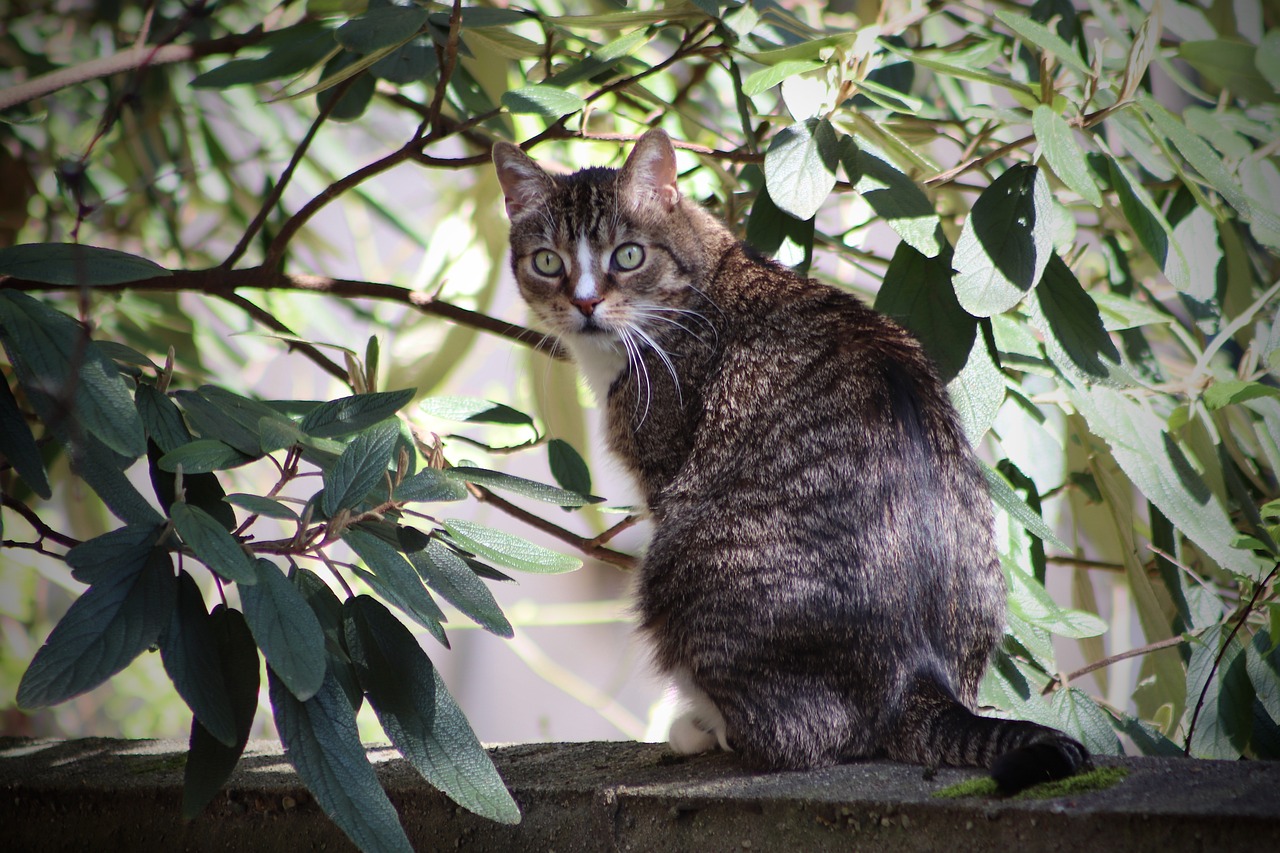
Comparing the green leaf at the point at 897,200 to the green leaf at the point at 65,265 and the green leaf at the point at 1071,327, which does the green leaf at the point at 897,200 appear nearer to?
the green leaf at the point at 1071,327

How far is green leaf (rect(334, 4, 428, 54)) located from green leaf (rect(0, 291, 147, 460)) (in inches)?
18.5

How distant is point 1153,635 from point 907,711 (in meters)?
0.59

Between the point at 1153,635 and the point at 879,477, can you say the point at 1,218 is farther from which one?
the point at 1153,635

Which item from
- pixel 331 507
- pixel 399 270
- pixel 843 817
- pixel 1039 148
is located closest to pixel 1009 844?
pixel 843 817

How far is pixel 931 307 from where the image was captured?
4.43 feet

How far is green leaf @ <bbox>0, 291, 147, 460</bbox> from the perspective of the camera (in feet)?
3.01

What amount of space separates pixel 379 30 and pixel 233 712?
0.80 meters

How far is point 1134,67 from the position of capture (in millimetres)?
1215

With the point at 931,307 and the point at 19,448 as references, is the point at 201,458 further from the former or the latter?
the point at 931,307

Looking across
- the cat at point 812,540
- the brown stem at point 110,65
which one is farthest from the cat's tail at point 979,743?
the brown stem at point 110,65

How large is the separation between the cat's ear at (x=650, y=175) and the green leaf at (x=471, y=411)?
52cm

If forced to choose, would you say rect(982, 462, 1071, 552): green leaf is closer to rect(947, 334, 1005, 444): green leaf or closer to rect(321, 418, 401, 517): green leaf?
rect(947, 334, 1005, 444): green leaf

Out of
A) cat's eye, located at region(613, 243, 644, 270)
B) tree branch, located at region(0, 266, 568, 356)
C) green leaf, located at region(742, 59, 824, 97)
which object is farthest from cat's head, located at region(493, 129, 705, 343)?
green leaf, located at region(742, 59, 824, 97)

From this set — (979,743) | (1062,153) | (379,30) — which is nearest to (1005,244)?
(1062,153)
